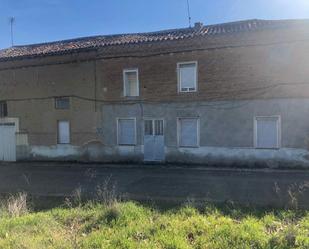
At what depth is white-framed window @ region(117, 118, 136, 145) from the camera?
794 inches

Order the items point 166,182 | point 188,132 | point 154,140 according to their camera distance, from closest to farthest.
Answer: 1. point 166,182
2. point 188,132
3. point 154,140

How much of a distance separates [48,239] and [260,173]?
1057 cm

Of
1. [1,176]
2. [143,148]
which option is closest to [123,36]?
[143,148]

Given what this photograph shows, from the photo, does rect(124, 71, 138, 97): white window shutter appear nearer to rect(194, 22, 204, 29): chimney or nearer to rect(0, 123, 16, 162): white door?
rect(194, 22, 204, 29): chimney

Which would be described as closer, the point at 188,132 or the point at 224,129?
the point at 224,129

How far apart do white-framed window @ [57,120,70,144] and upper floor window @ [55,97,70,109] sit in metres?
0.82

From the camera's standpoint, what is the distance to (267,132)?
17.4m

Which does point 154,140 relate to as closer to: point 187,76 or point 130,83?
point 130,83

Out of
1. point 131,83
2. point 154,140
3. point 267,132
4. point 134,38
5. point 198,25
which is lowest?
point 154,140

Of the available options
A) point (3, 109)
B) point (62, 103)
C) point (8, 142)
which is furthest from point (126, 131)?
point (3, 109)

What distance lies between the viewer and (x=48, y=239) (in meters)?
7.08

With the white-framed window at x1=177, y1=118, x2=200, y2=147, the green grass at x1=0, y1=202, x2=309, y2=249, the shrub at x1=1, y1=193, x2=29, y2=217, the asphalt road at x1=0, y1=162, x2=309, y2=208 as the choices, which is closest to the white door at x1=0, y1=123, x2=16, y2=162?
the asphalt road at x1=0, y1=162, x2=309, y2=208

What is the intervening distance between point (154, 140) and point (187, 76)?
358cm

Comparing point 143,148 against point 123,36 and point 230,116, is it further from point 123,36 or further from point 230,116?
point 123,36
